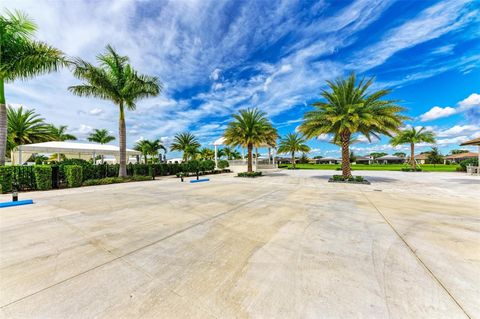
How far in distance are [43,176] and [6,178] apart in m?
1.40

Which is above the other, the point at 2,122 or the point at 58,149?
the point at 2,122

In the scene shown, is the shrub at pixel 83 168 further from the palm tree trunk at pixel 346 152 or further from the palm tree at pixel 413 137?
the palm tree at pixel 413 137

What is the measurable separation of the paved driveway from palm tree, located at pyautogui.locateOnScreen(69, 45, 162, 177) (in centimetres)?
1301

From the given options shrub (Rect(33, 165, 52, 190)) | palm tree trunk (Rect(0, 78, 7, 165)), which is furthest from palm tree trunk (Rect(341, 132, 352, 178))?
palm tree trunk (Rect(0, 78, 7, 165))

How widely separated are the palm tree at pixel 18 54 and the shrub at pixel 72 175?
2903 mm

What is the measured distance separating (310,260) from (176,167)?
23.7m

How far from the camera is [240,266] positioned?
2.95 metres

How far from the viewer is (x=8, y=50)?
10727 millimetres

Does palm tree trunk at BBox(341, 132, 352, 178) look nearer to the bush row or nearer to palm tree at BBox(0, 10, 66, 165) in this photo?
the bush row

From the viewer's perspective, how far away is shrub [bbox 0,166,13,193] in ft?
32.7

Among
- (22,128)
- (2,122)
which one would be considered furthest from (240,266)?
(22,128)

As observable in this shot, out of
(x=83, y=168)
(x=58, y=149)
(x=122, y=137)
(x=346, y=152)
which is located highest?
(x=122, y=137)

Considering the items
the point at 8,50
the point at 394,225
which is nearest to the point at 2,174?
the point at 8,50

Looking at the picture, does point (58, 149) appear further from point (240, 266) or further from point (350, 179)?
point (350, 179)
